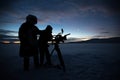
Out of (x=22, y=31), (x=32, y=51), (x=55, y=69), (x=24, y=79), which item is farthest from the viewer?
(x=55, y=69)

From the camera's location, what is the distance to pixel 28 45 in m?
5.68

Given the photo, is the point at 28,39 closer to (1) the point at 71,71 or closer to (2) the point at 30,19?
(2) the point at 30,19

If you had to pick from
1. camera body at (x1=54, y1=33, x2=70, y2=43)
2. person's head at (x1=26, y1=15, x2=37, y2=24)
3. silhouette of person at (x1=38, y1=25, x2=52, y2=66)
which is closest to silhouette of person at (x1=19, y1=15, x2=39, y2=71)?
person's head at (x1=26, y1=15, x2=37, y2=24)

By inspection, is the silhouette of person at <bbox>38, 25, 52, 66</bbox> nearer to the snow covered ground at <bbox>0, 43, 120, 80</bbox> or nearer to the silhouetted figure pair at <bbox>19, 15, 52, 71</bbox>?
the silhouetted figure pair at <bbox>19, 15, 52, 71</bbox>

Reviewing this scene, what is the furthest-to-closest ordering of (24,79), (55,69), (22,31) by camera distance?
(55,69), (22,31), (24,79)

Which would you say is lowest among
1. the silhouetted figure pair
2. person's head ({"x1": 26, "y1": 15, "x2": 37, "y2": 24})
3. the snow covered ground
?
the snow covered ground

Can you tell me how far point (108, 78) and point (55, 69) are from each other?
2534 millimetres

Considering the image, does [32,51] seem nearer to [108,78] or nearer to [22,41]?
[22,41]

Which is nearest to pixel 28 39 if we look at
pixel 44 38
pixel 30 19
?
pixel 30 19

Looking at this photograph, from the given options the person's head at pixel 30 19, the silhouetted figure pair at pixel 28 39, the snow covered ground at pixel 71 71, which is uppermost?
the person's head at pixel 30 19

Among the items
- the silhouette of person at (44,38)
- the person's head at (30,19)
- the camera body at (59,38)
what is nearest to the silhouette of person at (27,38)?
the person's head at (30,19)

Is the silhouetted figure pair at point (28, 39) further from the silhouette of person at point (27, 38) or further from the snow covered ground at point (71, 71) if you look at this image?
the snow covered ground at point (71, 71)

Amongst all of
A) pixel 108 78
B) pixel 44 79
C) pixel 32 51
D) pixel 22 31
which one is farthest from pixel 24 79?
pixel 108 78

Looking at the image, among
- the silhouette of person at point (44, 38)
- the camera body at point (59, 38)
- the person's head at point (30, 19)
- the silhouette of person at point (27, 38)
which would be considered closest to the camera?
the silhouette of person at point (27, 38)
